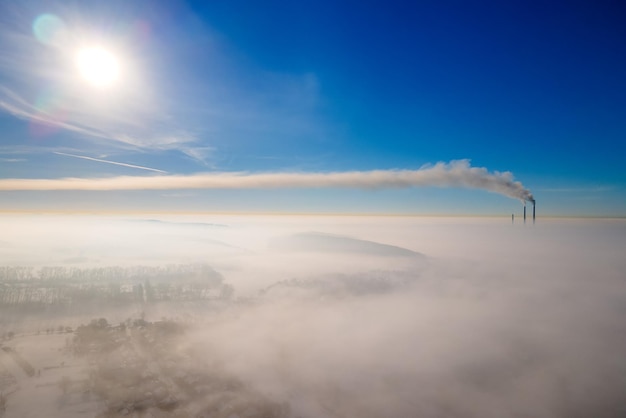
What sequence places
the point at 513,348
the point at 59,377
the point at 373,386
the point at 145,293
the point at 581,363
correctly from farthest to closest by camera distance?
the point at 145,293, the point at 513,348, the point at 581,363, the point at 373,386, the point at 59,377

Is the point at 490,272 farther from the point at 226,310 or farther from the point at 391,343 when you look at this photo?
the point at 226,310

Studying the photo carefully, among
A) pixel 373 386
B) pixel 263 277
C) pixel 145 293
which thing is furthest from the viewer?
pixel 263 277

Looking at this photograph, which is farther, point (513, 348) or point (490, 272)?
point (490, 272)

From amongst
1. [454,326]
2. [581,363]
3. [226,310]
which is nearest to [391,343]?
[454,326]

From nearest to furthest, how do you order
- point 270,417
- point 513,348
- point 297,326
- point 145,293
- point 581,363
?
1. point 270,417
2. point 581,363
3. point 513,348
4. point 297,326
5. point 145,293

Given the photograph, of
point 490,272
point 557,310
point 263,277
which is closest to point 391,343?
point 557,310

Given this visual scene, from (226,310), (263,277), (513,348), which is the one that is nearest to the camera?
(513,348)

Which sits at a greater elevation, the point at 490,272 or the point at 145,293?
the point at 490,272

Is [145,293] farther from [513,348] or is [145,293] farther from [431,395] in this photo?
[513,348]

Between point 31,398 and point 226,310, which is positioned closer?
point 31,398
